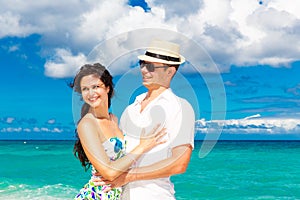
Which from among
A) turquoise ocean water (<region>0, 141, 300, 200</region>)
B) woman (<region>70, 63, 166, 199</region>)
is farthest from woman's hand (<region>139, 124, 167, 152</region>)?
turquoise ocean water (<region>0, 141, 300, 200</region>)

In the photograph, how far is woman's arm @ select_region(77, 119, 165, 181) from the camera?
8.16 ft

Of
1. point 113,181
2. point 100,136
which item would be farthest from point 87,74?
point 113,181

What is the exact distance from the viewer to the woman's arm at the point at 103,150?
249 centimetres

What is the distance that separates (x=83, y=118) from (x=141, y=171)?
46 cm

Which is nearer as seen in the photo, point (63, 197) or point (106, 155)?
point (106, 155)

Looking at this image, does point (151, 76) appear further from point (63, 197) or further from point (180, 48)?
point (63, 197)

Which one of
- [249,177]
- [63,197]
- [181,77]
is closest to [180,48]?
[181,77]

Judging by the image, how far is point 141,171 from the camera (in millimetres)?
2488

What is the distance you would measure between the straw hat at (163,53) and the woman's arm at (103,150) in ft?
1.22

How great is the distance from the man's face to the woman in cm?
26

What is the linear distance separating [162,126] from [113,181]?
1.32ft

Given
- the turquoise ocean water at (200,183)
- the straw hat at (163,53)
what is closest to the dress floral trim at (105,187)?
the straw hat at (163,53)

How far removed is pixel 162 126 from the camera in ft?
8.10

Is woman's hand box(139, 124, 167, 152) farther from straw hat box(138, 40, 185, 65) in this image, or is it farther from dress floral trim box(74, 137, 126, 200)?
straw hat box(138, 40, 185, 65)
